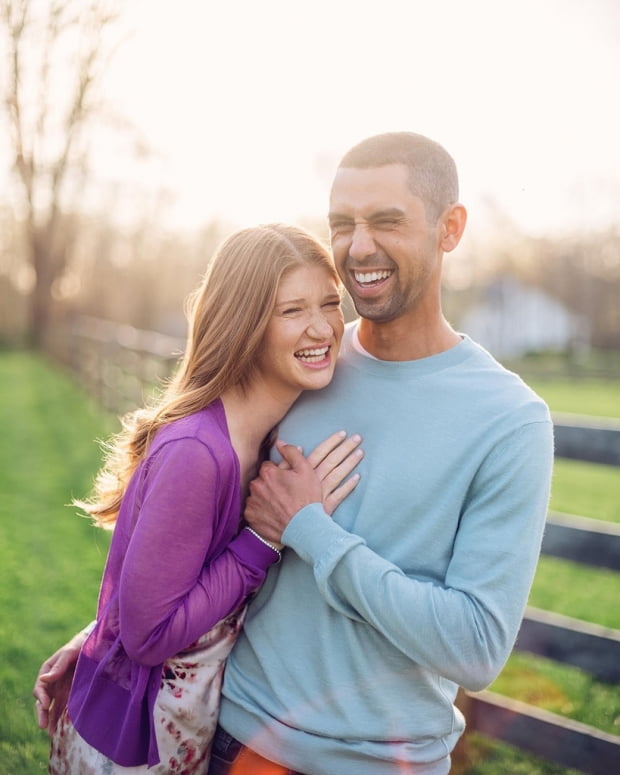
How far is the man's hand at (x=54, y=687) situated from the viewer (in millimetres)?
2354

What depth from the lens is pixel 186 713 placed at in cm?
203

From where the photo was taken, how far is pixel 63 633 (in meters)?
4.68

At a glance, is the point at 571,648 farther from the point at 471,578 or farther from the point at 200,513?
the point at 200,513

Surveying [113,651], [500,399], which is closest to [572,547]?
[500,399]

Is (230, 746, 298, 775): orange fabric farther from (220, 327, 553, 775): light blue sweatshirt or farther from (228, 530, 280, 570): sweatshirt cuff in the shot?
(228, 530, 280, 570): sweatshirt cuff

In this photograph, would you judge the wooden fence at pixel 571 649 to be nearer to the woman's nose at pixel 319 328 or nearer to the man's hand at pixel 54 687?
the woman's nose at pixel 319 328

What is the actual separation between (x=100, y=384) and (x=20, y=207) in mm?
14648

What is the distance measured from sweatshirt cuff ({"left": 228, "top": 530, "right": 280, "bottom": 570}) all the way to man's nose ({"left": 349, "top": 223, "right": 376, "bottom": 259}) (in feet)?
2.59

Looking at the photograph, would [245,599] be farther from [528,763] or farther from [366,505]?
[528,763]

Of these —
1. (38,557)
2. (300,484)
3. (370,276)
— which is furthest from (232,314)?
(38,557)

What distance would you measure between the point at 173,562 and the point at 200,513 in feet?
0.43

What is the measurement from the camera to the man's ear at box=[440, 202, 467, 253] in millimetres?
2209

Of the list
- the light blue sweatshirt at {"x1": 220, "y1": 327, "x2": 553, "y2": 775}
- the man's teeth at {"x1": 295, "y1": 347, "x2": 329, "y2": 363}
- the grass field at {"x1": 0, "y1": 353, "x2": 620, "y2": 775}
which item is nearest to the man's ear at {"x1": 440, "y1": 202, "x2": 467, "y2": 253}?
the light blue sweatshirt at {"x1": 220, "y1": 327, "x2": 553, "y2": 775}

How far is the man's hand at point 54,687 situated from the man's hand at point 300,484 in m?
0.79
